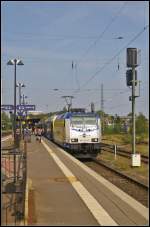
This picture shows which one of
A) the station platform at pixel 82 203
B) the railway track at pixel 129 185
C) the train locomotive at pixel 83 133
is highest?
the train locomotive at pixel 83 133

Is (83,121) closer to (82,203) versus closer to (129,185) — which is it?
(129,185)

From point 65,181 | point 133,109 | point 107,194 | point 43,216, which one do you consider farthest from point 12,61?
point 43,216

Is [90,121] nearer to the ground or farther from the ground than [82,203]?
farther from the ground

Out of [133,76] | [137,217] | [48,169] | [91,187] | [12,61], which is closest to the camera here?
[137,217]

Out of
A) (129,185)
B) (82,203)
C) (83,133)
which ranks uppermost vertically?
(83,133)

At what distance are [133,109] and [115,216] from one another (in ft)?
48.7

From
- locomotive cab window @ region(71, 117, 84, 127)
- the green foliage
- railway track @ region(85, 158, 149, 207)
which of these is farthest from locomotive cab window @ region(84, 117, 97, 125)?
railway track @ region(85, 158, 149, 207)

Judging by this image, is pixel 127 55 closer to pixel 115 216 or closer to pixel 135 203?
pixel 135 203

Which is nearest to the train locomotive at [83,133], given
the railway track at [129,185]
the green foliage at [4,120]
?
the green foliage at [4,120]

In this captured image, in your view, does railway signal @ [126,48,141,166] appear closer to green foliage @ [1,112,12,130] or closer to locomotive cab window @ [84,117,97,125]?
green foliage @ [1,112,12,130]

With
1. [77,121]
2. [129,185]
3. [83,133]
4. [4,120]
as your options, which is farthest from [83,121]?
[129,185]

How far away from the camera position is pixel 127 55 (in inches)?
925

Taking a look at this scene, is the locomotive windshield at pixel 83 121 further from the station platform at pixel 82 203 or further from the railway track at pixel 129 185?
the station platform at pixel 82 203

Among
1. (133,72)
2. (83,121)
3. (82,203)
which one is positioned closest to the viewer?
(82,203)
